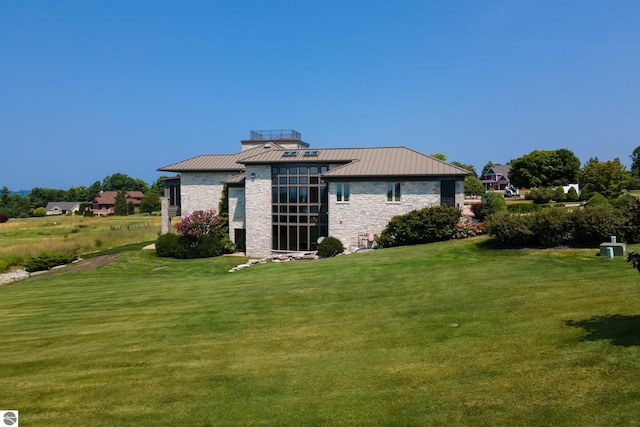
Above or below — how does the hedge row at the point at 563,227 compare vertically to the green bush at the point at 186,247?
above

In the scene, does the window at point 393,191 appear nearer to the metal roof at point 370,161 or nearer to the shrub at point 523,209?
the metal roof at point 370,161

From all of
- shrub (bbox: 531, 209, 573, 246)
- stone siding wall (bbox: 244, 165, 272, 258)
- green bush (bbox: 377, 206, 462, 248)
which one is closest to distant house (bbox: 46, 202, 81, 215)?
stone siding wall (bbox: 244, 165, 272, 258)

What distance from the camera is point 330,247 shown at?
31.6m

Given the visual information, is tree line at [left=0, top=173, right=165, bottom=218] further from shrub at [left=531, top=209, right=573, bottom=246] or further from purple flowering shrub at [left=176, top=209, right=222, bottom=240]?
shrub at [left=531, top=209, right=573, bottom=246]

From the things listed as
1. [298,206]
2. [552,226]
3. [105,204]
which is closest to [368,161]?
[298,206]

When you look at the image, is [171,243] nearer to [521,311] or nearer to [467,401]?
[521,311]

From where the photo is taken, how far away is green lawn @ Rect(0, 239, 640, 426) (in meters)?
7.33

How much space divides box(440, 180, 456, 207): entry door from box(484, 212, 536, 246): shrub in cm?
859

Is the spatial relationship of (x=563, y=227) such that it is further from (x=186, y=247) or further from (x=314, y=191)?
(x=186, y=247)

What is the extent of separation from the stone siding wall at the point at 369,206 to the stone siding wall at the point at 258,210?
6062 mm

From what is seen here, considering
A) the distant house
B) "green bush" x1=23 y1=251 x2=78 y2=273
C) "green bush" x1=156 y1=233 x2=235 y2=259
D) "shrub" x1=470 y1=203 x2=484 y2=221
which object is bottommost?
"green bush" x1=23 y1=251 x2=78 y2=273

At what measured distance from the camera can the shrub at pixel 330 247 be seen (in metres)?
31.5

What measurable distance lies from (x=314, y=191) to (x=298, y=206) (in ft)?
5.81

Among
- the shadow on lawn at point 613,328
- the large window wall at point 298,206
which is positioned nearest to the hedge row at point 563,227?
the shadow on lawn at point 613,328
